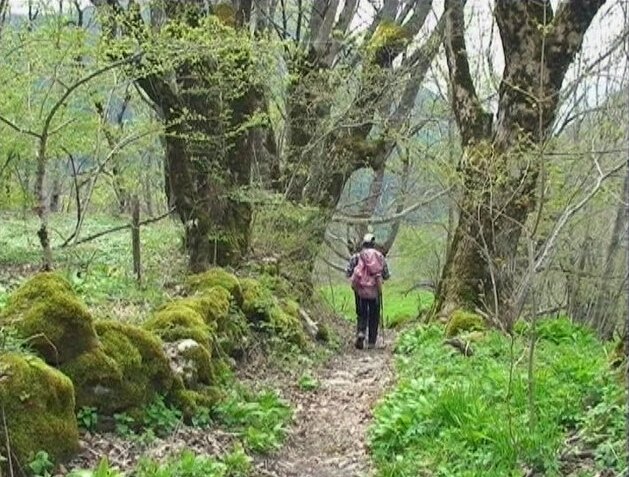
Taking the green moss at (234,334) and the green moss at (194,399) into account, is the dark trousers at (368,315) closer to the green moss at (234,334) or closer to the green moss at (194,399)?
the green moss at (234,334)

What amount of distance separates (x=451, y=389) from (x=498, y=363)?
1.89 m

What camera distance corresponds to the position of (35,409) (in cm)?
461

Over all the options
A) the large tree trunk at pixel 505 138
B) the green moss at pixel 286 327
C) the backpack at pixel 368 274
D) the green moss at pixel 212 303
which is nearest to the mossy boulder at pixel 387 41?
the large tree trunk at pixel 505 138

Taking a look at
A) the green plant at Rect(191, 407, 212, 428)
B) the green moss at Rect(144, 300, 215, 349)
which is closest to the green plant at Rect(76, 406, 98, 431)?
the green plant at Rect(191, 407, 212, 428)

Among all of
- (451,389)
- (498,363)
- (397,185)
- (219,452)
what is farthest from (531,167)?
(397,185)

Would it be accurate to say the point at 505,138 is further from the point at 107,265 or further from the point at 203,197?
the point at 107,265

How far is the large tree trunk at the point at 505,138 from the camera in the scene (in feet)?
35.4

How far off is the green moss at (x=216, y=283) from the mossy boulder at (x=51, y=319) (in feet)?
12.2

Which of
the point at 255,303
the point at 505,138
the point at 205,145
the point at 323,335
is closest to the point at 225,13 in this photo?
the point at 205,145

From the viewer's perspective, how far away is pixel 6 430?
4.28 meters

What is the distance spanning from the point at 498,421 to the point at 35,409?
306 centimetres

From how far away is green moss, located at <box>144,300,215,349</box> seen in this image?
6.97m

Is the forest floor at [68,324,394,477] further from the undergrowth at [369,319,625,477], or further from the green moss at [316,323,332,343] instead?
the green moss at [316,323,332,343]

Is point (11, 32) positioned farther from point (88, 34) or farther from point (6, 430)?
point (6, 430)
